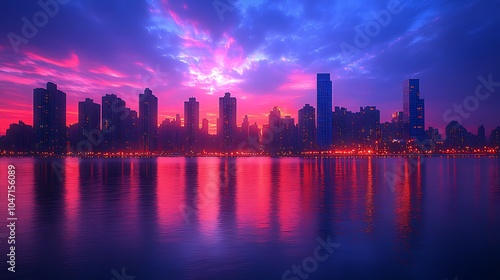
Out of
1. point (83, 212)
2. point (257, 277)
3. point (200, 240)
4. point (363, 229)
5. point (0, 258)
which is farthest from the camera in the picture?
point (83, 212)

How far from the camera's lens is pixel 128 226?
2302 cm

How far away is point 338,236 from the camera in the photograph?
2066 cm

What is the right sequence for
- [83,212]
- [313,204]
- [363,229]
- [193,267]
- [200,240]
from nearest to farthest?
[193,267] < [200,240] < [363,229] < [83,212] < [313,204]

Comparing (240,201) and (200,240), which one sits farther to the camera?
(240,201)

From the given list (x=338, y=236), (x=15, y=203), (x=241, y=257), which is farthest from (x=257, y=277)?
(x=15, y=203)

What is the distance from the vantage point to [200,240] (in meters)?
19.8

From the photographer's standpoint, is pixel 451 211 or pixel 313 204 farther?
pixel 313 204

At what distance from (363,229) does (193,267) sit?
11.5 m

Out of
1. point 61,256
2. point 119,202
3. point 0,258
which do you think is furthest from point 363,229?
point 119,202

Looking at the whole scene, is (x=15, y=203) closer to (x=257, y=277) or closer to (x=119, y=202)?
(x=119, y=202)

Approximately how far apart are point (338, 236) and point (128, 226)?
12571 mm

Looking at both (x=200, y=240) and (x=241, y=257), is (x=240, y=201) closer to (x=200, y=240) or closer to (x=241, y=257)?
(x=200, y=240)

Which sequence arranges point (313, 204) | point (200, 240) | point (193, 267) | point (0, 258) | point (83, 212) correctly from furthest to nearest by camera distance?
point (313, 204), point (83, 212), point (200, 240), point (0, 258), point (193, 267)

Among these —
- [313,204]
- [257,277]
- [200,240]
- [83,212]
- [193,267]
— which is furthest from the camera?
[313,204]
